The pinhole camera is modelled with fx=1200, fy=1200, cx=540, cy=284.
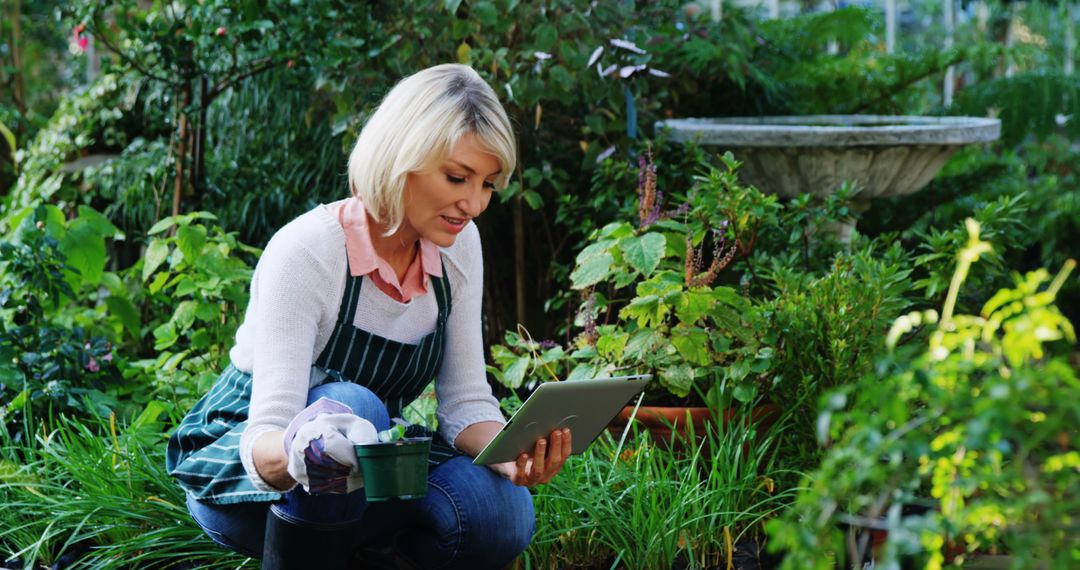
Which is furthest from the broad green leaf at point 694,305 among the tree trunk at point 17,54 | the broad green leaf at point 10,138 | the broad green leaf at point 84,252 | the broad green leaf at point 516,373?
the tree trunk at point 17,54

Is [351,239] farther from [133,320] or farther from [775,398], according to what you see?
[133,320]

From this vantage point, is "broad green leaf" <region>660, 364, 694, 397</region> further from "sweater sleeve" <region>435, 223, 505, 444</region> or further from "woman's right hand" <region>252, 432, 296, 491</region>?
"woman's right hand" <region>252, 432, 296, 491</region>

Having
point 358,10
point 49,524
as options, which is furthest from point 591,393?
point 358,10

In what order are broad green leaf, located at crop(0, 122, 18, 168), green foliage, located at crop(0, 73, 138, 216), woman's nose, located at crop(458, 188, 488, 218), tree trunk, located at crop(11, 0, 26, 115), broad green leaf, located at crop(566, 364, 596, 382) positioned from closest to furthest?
woman's nose, located at crop(458, 188, 488, 218) → broad green leaf, located at crop(566, 364, 596, 382) → green foliage, located at crop(0, 73, 138, 216) → broad green leaf, located at crop(0, 122, 18, 168) → tree trunk, located at crop(11, 0, 26, 115)

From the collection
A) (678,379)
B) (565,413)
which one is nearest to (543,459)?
A: (565,413)

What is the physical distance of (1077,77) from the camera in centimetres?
531

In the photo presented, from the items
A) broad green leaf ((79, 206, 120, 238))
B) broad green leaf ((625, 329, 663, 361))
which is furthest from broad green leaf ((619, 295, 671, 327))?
broad green leaf ((79, 206, 120, 238))

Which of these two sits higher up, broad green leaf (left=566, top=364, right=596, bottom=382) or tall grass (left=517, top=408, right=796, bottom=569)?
broad green leaf (left=566, top=364, right=596, bottom=382)

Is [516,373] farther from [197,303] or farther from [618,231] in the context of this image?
[197,303]

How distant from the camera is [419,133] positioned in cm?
204

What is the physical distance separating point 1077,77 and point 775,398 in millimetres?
3424

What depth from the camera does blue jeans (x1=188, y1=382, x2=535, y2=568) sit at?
209 cm

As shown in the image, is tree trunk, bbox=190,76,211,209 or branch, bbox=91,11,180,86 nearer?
branch, bbox=91,11,180,86

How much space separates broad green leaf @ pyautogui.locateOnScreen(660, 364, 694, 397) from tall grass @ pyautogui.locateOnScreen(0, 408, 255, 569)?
98cm
